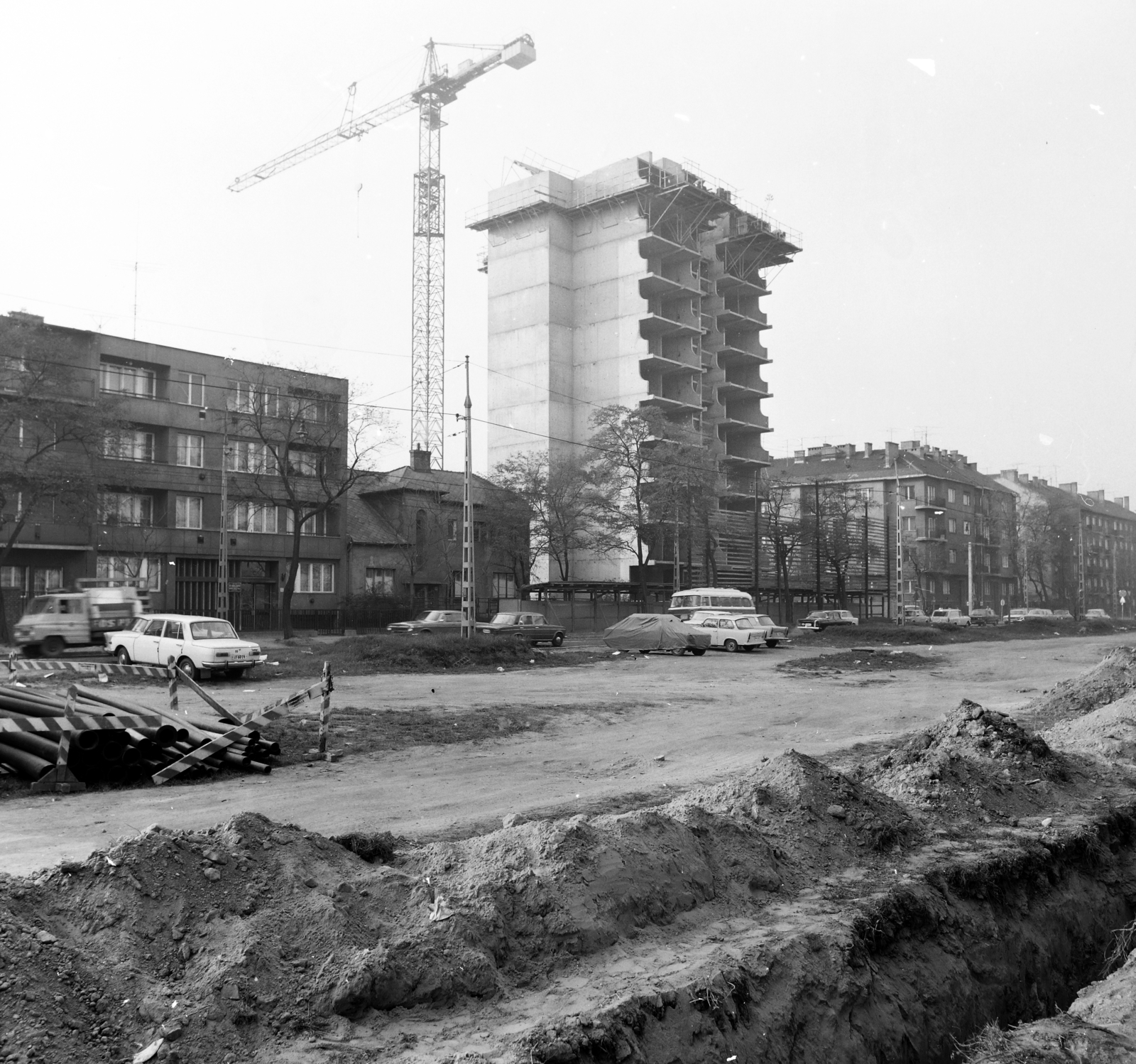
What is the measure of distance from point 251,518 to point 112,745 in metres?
39.2

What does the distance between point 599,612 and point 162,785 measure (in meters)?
45.5

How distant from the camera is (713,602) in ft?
158

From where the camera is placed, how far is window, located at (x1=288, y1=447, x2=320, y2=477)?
41844 mm

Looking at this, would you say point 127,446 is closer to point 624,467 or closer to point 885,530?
point 624,467

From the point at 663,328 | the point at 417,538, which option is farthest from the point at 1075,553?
the point at 417,538

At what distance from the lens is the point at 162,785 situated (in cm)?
1160

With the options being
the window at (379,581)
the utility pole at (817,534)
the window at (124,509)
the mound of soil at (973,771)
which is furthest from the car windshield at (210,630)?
the utility pole at (817,534)

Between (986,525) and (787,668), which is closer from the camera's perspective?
(787,668)

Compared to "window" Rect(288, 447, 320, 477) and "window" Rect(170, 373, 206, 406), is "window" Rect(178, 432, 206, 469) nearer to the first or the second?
"window" Rect(170, 373, 206, 406)

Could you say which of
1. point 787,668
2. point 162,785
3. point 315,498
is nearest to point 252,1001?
point 162,785

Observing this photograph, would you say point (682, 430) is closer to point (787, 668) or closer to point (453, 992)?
point (787, 668)

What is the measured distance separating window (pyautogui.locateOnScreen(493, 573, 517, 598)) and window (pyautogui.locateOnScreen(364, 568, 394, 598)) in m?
8.21

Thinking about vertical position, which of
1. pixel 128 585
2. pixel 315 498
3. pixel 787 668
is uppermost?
pixel 315 498

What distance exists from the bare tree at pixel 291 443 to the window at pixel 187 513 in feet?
7.47
